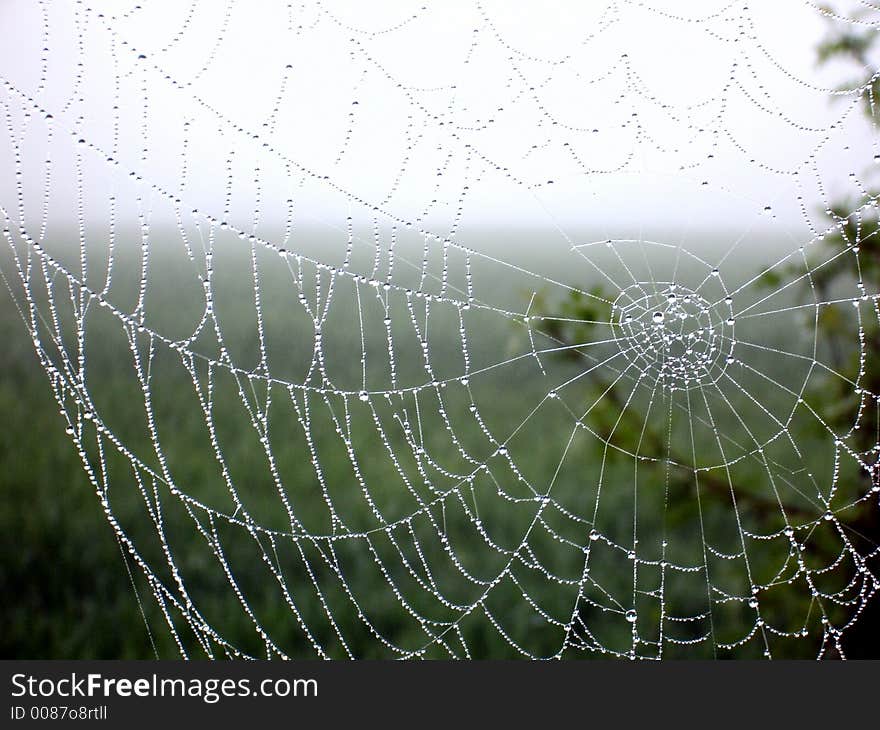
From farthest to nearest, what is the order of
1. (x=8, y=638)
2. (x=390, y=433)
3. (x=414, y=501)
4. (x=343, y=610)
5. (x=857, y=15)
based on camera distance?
1. (x=390, y=433)
2. (x=414, y=501)
3. (x=343, y=610)
4. (x=8, y=638)
5. (x=857, y=15)

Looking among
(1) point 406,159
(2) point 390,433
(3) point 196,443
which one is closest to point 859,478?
(1) point 406,159

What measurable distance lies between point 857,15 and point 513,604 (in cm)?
193

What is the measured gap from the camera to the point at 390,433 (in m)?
3.94

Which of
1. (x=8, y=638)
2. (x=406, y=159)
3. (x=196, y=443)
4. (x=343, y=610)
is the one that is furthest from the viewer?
(x=196, y=443)

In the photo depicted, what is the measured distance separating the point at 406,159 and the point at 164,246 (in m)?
5.52

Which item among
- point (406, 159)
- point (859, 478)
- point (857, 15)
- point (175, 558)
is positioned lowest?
point (175, 558)

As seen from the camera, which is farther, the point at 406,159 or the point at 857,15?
the point at 857,15

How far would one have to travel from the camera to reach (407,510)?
9.46 feet

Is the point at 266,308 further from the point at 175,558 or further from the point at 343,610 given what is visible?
the point at 343,610

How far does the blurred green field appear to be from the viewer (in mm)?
1866

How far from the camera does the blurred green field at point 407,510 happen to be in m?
1.87

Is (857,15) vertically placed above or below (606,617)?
above

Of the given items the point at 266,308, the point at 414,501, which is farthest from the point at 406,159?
the point at 266,308

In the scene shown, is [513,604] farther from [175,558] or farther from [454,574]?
[175,558]
